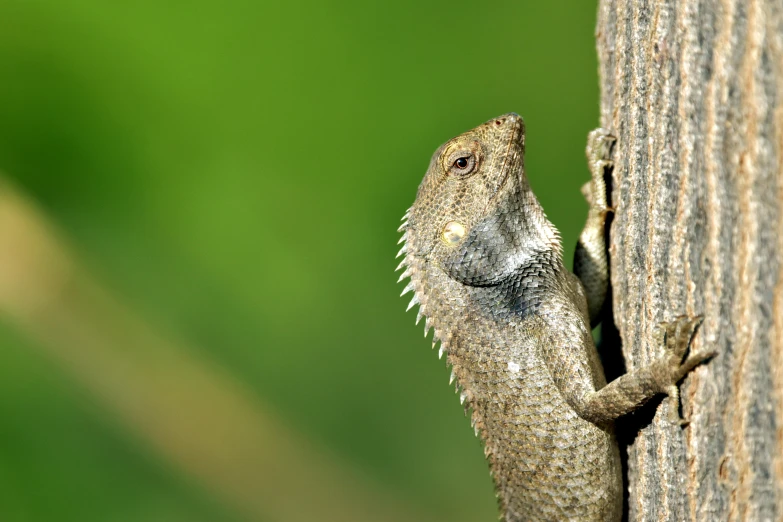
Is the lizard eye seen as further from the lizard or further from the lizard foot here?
the lizard foot

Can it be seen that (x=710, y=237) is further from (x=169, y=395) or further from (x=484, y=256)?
(x=169, y=395)

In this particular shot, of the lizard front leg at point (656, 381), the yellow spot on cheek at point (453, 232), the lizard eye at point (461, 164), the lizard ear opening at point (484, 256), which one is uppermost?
the lizard eye at point (461, 164)

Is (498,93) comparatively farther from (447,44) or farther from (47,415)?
(47,415)

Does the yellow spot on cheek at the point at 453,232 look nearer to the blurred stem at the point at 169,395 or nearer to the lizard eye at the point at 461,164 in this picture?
the lizard eye at the point at 461,164

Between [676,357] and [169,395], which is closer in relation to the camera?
[676,357]

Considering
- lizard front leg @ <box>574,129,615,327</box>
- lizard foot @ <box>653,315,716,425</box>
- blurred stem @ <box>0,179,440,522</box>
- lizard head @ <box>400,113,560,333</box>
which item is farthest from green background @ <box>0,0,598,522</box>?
lizard foot @ <box>653,315,716,425</box>

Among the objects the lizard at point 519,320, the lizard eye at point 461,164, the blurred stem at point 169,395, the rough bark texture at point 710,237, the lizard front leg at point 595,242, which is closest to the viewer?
the rough bark texture at point 710,237

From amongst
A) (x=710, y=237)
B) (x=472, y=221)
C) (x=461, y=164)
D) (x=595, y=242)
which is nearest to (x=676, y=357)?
(x=710, y=237)

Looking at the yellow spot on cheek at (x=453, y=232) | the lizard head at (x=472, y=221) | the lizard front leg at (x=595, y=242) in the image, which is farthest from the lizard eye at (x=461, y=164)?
the lizard front leg at (x=595, y=242)
